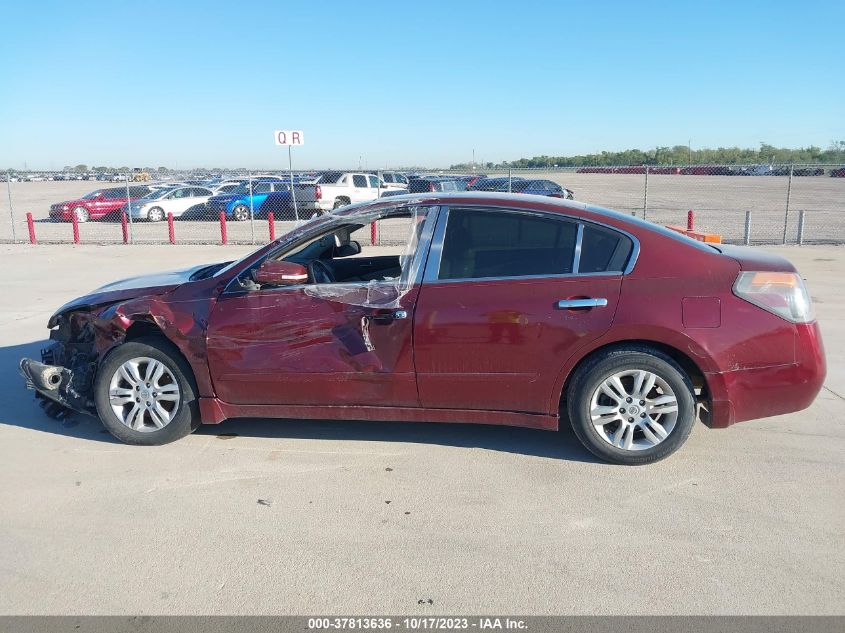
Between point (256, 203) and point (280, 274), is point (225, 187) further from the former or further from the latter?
point (280, 274)

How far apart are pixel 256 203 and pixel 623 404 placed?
23292 millimetres

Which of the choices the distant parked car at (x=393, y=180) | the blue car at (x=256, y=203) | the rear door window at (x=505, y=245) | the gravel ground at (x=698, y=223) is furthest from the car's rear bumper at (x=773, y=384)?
the distant parked car at (x=393, y=180)

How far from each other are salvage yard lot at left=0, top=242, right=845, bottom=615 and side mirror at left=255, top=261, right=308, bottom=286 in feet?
3.69

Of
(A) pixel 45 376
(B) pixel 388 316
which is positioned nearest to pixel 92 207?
(A) pixel 45 376

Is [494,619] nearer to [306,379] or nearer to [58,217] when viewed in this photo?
[306,379]

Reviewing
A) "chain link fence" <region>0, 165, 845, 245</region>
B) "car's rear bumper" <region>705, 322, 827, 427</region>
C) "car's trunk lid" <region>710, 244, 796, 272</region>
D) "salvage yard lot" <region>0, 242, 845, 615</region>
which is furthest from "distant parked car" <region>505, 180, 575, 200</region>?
"car's rear bumper" <region>705, 322, 827, 427</region>

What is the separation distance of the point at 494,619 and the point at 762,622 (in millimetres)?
1089

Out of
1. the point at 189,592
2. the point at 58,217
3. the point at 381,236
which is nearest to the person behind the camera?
the point at 189,592

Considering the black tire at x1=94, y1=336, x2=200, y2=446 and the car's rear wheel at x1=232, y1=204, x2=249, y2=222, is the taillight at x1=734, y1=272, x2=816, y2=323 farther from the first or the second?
the car's rear wheel at x1=232, y1=204, x2=249, y2=222

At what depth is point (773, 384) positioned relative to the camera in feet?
14.2

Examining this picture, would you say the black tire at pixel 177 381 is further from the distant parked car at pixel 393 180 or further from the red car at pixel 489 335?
the distant parked car at pixel 393 180

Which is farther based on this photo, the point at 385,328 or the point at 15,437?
the point at 15,437

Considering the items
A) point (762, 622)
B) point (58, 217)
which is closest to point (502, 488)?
point (762, 622)

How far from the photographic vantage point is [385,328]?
178 inches
